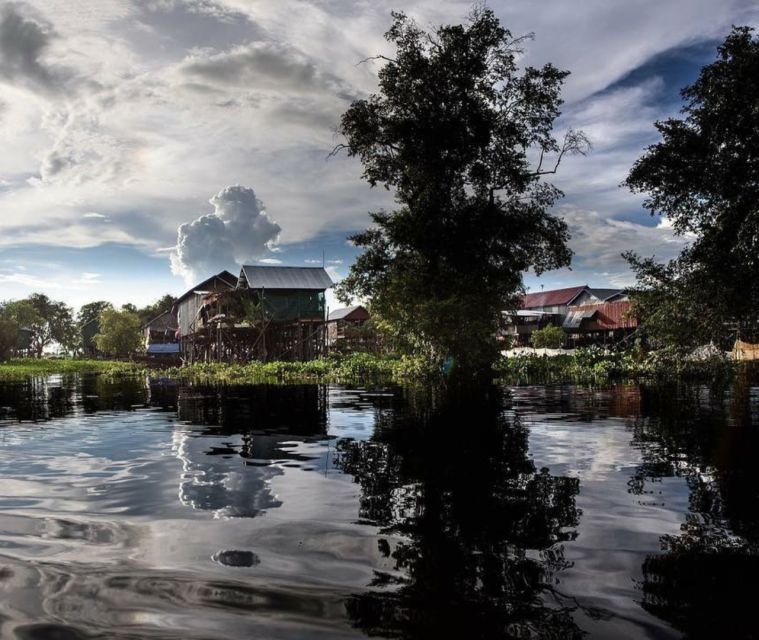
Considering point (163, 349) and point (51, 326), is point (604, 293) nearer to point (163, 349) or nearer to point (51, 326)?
point (163, 349)

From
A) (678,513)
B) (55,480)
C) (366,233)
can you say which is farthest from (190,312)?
(678,513)

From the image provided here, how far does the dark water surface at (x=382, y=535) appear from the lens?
10.8 ft

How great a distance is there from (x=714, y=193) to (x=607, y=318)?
42197mm

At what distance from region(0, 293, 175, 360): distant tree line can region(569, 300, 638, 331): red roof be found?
54937 millimetres

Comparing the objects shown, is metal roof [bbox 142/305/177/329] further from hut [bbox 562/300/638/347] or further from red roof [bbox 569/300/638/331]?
red roof [bbox 569/300/638/331]

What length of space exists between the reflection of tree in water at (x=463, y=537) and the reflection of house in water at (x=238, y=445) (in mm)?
1072

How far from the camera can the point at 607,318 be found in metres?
61.3

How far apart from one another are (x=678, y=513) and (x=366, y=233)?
928 inches

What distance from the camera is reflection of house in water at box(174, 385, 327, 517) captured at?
237 inches

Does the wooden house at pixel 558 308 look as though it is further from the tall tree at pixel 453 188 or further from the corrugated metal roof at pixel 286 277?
the tall tree at pixel 453 188

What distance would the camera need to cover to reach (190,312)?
195 feet

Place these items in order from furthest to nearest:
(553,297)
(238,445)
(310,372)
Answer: (553,297)
(310,372)
(238,445)

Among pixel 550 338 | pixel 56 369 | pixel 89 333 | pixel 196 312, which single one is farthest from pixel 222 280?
pixel 89 333

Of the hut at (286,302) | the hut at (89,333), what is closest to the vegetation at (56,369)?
the hut at (286,302)
